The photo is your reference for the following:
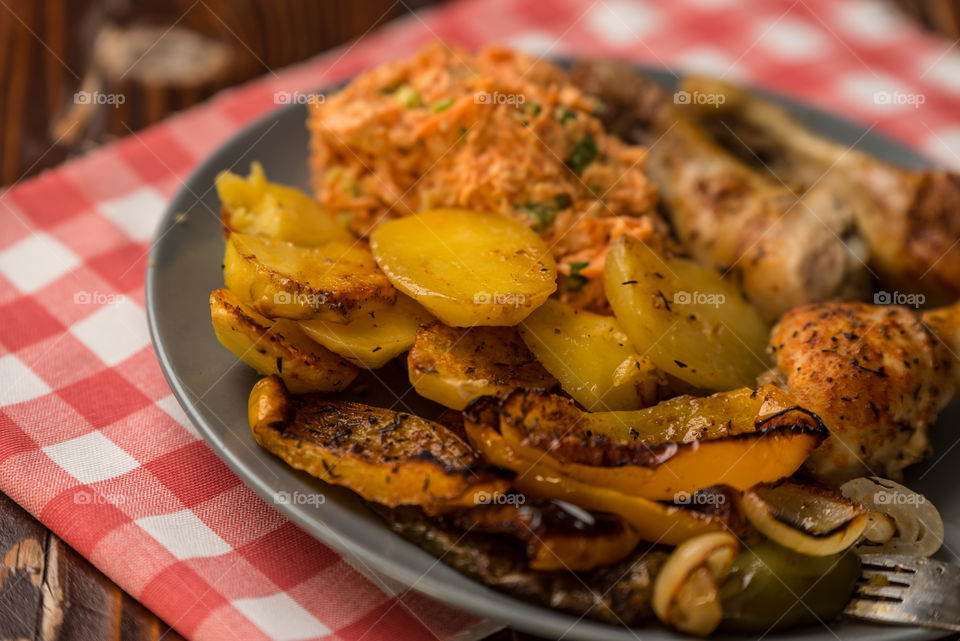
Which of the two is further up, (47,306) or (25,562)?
(47,306)

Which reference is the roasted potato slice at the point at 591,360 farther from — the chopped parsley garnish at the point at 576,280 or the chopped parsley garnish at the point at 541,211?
the chopped parsley garnish at the point at 541,211

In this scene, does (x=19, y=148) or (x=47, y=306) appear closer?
(x=47, y=306)

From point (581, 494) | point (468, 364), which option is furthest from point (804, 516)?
point (468, 364)

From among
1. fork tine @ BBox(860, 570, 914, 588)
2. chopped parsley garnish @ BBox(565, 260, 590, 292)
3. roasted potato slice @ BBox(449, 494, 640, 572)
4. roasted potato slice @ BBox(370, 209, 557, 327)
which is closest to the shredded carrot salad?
chopped parsley garnish @ BBox(565, 260, 590, 292)

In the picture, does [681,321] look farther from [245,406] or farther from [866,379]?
[245,406]

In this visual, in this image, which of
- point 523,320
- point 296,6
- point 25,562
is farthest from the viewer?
point 296,6

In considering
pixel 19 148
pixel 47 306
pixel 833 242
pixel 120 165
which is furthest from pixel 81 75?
pixel 833 242

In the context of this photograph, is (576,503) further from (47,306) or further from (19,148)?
(19,148)

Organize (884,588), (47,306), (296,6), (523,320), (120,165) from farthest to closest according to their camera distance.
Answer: (296,6), (120,165), (47,306), (523,320), (884,588)

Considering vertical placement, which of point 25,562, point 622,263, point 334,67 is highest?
point 334,67

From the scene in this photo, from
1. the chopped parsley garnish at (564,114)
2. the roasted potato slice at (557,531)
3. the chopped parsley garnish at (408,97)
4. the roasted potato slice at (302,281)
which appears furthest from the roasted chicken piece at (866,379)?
the chopped parsley garnish at (408,97)
